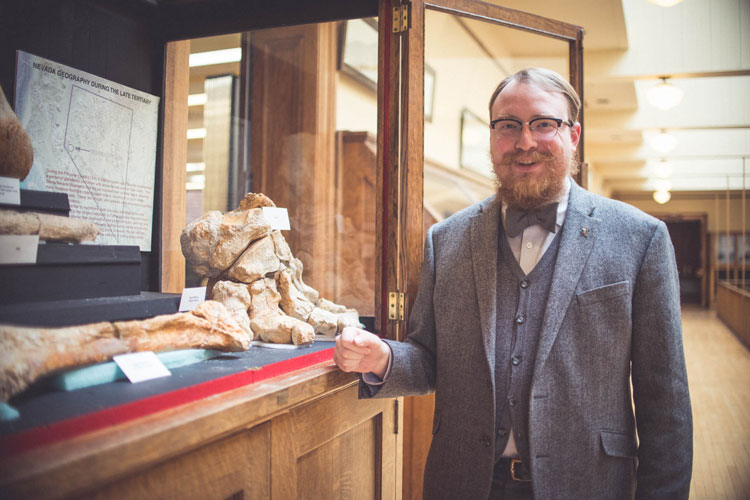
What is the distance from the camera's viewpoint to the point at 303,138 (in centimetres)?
193

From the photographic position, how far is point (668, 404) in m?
1.31

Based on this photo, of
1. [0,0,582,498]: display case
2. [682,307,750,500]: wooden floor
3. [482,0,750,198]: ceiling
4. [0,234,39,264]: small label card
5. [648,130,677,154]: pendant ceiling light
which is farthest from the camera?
[648,130,677,154]: pendant ceiling light

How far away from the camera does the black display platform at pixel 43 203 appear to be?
1040mm

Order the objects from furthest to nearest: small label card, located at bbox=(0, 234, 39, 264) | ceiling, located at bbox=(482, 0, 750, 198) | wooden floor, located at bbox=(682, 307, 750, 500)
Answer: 1. ceiling, located at bbox=(482, 0, 750, 198)
2. wooden floor, located at bbox=(682, 307, 750, 500)
3. small label card, located at bbox=(0, 234, 39, 264)

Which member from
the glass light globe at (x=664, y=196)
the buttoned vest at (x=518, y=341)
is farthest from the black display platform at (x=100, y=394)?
the glass light globe at (x=664, y=196)

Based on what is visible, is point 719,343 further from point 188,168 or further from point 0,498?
point 0,498

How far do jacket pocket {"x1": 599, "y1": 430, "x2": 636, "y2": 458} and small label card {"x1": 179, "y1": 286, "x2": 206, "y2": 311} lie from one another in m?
1.12

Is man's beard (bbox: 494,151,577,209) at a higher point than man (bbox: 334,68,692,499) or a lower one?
higher

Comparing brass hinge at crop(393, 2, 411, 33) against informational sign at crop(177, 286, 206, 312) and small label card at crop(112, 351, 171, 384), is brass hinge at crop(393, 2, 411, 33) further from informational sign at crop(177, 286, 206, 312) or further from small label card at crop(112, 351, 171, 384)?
small label card at crop(112, 351, 171, 384)

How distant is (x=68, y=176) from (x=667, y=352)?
1.56m

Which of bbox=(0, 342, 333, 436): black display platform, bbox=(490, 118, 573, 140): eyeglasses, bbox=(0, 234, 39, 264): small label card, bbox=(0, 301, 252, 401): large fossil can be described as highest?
bbox=(490, 118, 573, 140): eyeglasses

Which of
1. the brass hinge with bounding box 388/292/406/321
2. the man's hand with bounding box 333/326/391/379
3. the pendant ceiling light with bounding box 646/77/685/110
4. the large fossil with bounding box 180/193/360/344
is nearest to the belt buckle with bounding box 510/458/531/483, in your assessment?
the man's hand with bounding box 333/326/391/379

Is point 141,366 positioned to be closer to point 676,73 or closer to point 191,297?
point 191,297

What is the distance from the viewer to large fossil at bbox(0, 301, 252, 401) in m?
0.85
